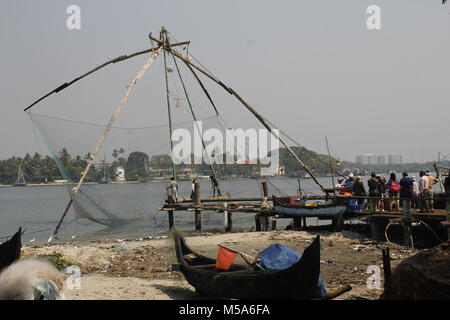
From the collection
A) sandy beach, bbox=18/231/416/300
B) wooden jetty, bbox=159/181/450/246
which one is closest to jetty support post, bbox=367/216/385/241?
wooden jetty, bbox=159/181/450/246

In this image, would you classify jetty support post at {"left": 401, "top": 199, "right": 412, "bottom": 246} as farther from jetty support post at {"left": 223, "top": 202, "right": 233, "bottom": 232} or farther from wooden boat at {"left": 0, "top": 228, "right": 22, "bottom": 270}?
wooden boat at {"left": 0, "top": 228, "right": 22, "bottom": 270}

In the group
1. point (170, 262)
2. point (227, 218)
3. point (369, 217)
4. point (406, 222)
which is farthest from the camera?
point (227, 218)

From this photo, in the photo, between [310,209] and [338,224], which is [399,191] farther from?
[310,209]

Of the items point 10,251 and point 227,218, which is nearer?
point 10,251

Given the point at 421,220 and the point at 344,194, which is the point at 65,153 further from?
the point at 421,220

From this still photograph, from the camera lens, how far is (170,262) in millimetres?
14719

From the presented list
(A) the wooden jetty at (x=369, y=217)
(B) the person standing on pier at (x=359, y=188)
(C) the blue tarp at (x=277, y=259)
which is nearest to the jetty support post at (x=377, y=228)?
(A) the wooden jetty at (x=369, y=217)

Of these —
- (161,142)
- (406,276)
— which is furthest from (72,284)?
(161,142)

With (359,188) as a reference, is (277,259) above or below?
below

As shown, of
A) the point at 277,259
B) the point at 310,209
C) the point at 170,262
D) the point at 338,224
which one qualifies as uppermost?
the point at 310,209

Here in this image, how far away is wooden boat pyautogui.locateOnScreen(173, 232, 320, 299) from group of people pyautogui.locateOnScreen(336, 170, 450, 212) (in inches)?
252

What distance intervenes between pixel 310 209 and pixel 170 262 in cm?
670

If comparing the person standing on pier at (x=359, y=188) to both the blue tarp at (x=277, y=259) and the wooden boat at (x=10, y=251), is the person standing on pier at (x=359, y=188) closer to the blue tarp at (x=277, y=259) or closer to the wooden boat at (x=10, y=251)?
the blue tarp at (x=277, y=259)

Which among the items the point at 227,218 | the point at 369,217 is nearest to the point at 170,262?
the point at 369,217
